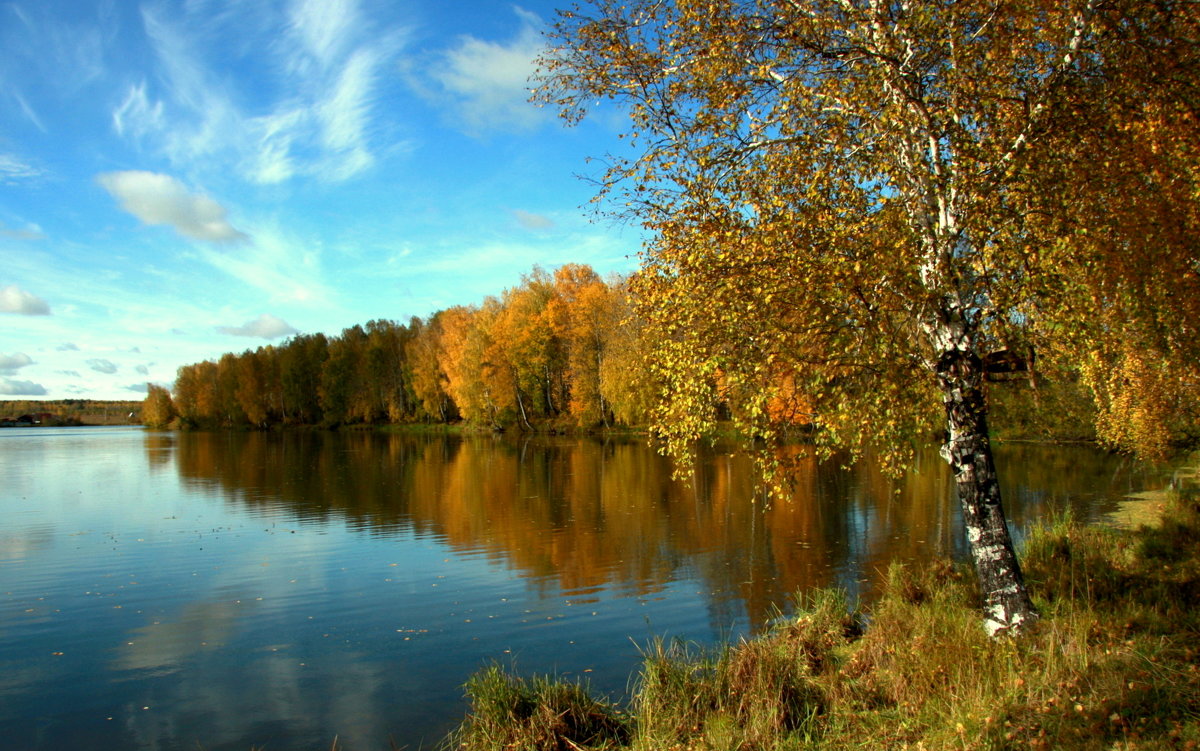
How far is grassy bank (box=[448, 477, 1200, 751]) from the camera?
19.6 feet

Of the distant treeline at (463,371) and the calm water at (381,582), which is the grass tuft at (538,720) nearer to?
the calm water at (381,582)

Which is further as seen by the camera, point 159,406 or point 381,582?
point 159,406

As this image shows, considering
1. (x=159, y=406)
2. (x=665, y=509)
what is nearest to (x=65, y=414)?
(x=159, y=406)

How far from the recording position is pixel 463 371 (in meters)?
71.1

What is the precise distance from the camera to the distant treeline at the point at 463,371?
61.2m

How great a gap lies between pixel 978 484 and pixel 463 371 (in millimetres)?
64842

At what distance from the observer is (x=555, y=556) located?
18.2m

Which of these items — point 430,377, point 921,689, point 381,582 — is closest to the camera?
point 921,689

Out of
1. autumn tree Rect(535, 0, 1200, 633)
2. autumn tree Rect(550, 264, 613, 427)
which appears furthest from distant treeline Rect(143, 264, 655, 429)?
autumn tree Rect(535, 0, 1200, 633)

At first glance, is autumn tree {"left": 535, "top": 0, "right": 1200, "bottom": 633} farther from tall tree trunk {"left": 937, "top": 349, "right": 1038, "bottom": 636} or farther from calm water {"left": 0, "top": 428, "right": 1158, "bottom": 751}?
calm water {"left": 0, "top": 428, "right": 1158, "bottom": 751}

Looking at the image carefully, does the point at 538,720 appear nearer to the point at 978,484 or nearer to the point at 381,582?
the point at 978,484

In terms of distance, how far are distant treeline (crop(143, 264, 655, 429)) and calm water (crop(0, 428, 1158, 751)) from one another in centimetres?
1472

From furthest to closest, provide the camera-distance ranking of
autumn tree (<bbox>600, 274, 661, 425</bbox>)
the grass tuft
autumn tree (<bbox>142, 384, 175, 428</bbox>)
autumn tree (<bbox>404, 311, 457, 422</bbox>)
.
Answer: autumn tree (<bbox>142, 384, 175, 428</bbox>) < autumn tree (<bbox>404, 311, 457, 422</bbox>) < autumn tree (<bbox>600, 274, 661, 425</bbox>) < the grass tuft

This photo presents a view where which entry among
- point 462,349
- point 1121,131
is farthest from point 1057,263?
point 462,349
